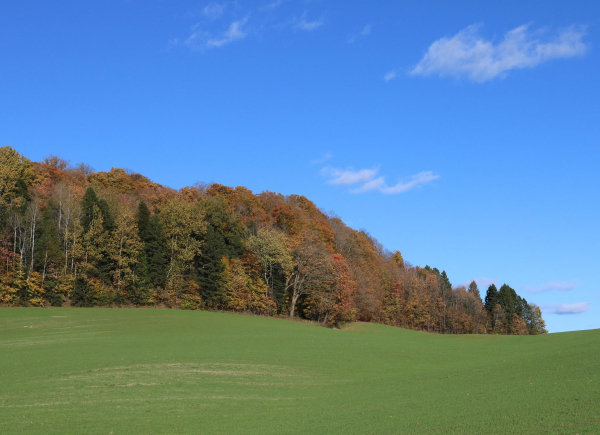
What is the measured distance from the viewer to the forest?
68.7 metres

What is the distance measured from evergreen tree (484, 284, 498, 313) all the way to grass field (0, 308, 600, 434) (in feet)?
315

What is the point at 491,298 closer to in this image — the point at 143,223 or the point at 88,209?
the point at 143,223

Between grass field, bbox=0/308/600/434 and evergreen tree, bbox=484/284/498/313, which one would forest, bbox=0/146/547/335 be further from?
evergreen tree, bbox=484/284/498/313

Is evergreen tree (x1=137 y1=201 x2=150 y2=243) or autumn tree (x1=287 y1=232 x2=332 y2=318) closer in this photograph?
evergreen tree (x1=137 y1=201 x2=150 y2=243)

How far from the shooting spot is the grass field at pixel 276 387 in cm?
1736

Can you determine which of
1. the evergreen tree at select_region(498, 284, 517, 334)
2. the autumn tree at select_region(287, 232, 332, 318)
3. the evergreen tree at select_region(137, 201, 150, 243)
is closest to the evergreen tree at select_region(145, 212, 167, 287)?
the evergreen tree at select_region(137, 201, 150, 243)

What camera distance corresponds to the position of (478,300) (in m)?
135

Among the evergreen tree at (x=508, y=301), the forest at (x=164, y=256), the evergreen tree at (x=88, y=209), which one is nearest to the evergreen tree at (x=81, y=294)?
the forest at (x=164, y=256)

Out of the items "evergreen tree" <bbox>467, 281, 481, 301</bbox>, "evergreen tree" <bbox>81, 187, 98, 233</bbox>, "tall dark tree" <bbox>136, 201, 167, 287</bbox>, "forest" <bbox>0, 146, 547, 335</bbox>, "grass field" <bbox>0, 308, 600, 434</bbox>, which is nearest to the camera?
"grass field" <bbox>0, 308, 600, 434</bbox>

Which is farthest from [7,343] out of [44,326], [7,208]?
[7,208]

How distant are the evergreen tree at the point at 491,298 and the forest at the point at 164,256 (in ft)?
126

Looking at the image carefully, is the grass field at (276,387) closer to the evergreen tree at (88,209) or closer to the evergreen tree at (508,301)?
the evergreen tree at (88,209)

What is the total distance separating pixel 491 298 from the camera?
139m

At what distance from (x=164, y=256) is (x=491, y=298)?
312 feet
